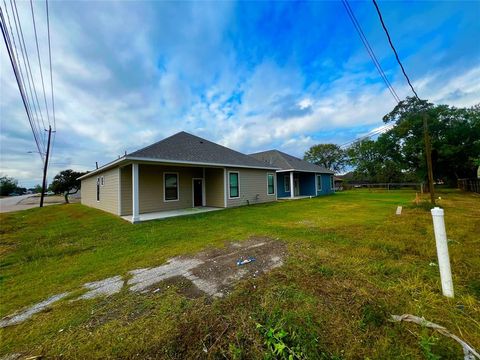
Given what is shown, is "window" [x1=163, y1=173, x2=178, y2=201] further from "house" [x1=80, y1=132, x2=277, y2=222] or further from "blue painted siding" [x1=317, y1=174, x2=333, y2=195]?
"blue painted siding" [x1=317, y1=174, x2=333, y2=195]

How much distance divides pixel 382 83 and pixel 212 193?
984 centimetres

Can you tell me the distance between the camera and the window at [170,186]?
11289mm

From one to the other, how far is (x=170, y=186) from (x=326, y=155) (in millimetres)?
45373

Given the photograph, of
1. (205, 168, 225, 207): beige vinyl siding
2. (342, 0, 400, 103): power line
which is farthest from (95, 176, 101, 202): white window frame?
(342, 0, 400, 103): power line

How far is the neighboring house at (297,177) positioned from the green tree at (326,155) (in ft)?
89.6

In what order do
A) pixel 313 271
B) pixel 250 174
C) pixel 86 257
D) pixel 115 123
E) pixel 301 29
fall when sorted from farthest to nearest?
pixel 115 123
pixel 250 174
pixel 301 29
pixel 86 257
pixel 313 271

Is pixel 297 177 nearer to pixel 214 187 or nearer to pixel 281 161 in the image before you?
pixel 281 161

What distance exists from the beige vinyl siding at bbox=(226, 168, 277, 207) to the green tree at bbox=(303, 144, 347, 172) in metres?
37.7

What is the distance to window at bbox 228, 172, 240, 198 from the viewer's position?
41.5 feet

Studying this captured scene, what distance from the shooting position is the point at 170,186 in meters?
11.5

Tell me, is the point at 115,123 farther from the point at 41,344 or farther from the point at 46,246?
the point at 41,344

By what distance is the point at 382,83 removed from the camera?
7664mm

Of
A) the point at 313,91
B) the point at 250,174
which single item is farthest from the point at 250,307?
the point at 313,91

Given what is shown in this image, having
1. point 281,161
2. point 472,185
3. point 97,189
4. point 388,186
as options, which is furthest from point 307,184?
point 388,186
